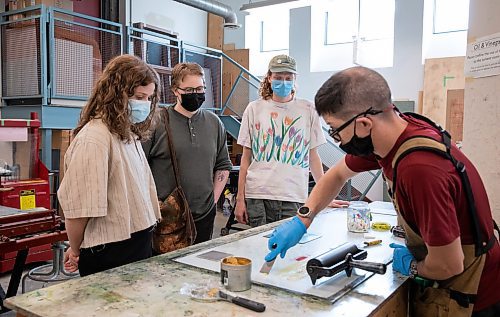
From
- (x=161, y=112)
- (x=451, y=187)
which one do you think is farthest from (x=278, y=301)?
(x=161, y=112)

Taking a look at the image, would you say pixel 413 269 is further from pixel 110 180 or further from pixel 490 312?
pixel 110 180

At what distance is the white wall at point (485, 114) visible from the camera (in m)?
1.62

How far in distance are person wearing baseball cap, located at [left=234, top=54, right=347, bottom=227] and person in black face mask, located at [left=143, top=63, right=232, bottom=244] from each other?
7.8 inches

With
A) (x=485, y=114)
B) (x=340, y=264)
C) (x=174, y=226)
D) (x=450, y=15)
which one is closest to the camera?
(x=340, y=264)

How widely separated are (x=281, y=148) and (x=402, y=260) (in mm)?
1070

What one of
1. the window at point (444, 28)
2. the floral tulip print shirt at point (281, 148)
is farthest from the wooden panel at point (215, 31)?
the floral tulip print shirt at point (281, 148)

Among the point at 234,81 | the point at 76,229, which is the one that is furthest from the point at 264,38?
the point at 76,229

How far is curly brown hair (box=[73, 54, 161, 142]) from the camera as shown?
1465 mm

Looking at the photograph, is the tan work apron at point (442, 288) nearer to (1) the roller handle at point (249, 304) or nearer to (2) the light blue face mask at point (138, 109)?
(1) the roller handle at point (249, 304)

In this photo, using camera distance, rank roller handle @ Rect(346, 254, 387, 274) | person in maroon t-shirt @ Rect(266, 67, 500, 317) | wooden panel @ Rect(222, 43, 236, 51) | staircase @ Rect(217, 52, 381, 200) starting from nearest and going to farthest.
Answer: person in maroon t-shirt @ Rect(266, 67, 500, 317) → roller handle @ Rect(346, 254, 387, 274) → staircase @ Rect(217, 52, 381, 200) → wooden panel @ Rect(222, 43, 236, 51)

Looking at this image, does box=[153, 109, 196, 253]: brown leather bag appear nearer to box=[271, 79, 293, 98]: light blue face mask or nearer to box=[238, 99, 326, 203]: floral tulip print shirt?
box=[238, 99, 326, 203]: floral tulip print shirt

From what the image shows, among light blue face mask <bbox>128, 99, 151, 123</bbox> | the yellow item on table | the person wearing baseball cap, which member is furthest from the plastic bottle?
light blue face mask <bbox>128, 99, 151, 123</bbox>

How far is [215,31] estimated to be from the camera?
25.7 feet

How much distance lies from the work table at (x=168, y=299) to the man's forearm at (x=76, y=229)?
224 millimetres
